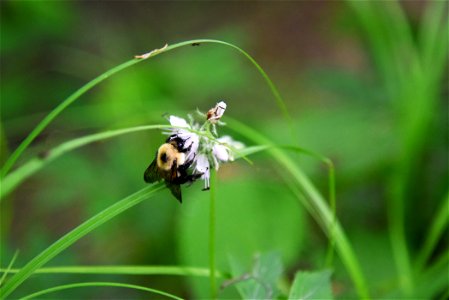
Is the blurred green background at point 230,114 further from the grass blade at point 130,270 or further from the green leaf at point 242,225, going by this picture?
the grass blade at point 130,270

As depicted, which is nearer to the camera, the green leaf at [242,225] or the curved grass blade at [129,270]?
the curved grass blade at [129,270]

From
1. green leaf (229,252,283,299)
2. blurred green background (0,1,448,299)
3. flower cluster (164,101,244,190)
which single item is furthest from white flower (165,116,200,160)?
blurred green background (0,1,448,299)

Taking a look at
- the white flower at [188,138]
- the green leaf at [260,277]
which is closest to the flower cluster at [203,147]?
the white flower at [188,138]

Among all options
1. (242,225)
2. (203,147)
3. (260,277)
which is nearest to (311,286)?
(260,277)

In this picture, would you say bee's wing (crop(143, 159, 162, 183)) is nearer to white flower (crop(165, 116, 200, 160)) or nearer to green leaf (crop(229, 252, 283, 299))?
white flower (crop(165, 116, 200, 160))

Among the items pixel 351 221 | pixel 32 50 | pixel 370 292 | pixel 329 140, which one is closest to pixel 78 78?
pixel 32 50

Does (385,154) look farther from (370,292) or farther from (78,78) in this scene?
(78,78)

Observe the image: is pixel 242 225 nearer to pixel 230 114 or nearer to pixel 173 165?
pixel 173 165
